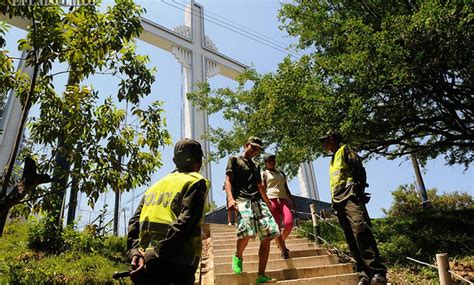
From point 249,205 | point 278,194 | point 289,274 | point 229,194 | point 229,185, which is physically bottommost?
point 289,274

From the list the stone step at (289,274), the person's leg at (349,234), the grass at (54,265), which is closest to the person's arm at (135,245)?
the stone step at (289,274)

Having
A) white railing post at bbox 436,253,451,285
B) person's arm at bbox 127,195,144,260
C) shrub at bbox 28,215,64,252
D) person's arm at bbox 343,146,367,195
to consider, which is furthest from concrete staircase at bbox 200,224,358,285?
shrub at bbox 28,215,64,252

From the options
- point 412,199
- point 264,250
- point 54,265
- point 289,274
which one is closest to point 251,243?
point 289,274

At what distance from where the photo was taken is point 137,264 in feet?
6.46

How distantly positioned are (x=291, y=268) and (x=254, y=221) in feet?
4.37

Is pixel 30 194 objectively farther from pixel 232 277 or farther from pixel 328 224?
pixel 328 224

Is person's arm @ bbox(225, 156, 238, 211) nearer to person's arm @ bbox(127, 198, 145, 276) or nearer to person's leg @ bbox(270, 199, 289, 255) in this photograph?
person's leg @ bbox(270, 199, 289, 255)

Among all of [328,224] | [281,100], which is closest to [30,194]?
[281,100]

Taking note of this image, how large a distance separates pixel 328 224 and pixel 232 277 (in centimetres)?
429

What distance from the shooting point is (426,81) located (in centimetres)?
730

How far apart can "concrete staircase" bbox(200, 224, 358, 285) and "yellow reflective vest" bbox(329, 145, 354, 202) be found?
1.11 meters

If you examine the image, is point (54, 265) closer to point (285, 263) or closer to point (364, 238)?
point (285, 263)

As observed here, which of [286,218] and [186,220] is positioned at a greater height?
[286,218]

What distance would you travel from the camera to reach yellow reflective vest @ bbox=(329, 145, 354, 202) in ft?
13.9
